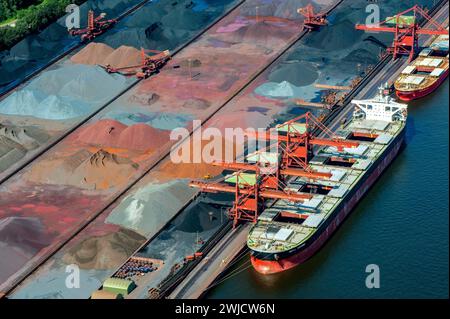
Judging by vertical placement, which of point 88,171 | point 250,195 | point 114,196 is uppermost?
point 250,195

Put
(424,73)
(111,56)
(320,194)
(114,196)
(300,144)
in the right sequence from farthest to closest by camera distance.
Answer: (111,56) → (424,73) → (300,144) → (114,196) → (320,194)

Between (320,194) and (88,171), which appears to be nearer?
(320,194)

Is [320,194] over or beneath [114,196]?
over

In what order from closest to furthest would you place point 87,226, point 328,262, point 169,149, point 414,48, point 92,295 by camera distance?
point 92,295 < point 328,262 < point 87,226 < point 169,149 < point 414,48

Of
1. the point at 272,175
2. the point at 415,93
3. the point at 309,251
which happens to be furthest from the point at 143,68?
the point at 309,251

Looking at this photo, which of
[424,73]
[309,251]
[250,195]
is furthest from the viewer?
[424,73]

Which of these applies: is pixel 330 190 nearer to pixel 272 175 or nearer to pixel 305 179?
pixel 305 179

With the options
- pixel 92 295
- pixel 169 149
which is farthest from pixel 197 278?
pixel 169 149

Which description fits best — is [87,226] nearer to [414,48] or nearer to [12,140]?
[12,140]
